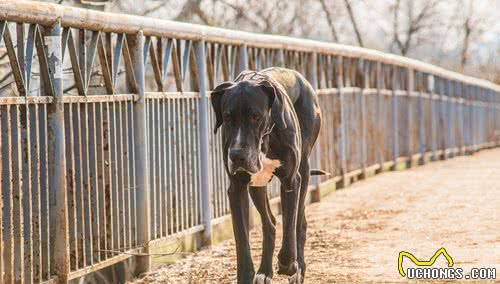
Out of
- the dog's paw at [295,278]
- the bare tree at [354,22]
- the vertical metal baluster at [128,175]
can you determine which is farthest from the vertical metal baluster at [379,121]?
the bare tree at [354,22]

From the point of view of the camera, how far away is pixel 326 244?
10.0 metres

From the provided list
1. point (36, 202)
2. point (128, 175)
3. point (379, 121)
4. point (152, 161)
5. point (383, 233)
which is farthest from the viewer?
point (379, 121)

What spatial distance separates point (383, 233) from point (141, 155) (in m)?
3.00

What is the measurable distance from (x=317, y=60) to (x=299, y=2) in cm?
1784

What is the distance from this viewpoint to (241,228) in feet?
23.1

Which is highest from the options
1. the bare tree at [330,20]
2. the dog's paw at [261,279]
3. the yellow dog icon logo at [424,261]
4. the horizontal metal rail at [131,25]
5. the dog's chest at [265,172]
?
the bare tree at [330,20]

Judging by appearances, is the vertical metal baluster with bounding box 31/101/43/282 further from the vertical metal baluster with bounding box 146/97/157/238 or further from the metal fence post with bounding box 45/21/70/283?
the vertical metal baluster with bounding box 146/97/157/238

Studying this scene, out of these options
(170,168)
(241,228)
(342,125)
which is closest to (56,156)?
(241,228)

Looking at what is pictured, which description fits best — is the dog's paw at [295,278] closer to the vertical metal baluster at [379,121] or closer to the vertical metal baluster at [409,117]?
the vertical metal baluster at [379,121]

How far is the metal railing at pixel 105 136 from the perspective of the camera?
6.70 meters

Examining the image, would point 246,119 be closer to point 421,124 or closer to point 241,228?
point 241,228

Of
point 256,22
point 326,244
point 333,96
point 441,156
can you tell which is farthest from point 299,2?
point 326,244

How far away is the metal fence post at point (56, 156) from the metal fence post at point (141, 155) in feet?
4.56

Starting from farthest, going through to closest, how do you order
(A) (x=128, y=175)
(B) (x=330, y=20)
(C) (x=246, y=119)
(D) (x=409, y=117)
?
(B) (x=330, y=20) < (D) (x=409, y=117) < (A) (x=128, y=175) < (C) (x=246, y=119)
